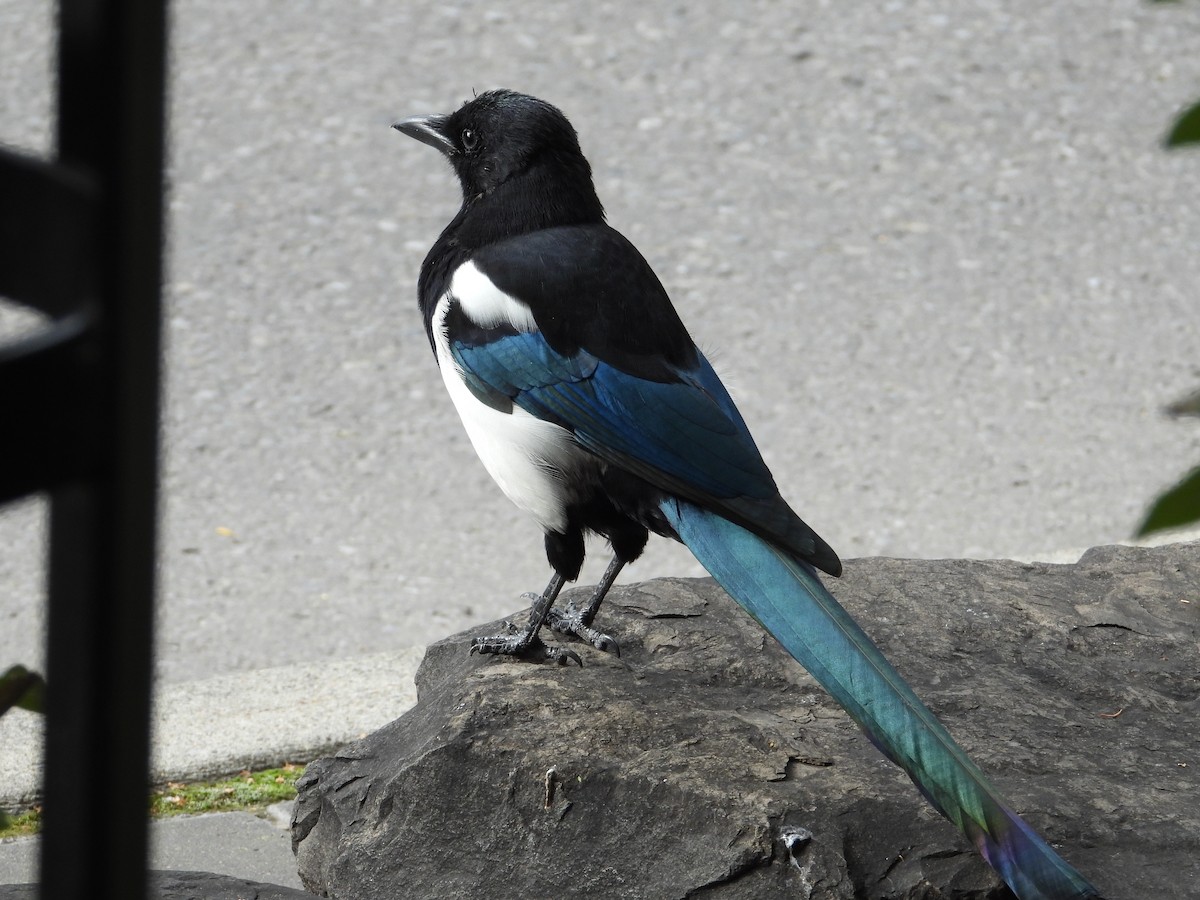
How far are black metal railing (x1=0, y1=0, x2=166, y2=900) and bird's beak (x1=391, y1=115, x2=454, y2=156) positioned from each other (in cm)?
212

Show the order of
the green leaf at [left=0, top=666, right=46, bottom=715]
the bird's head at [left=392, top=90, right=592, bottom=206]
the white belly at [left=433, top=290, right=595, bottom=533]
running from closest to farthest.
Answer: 1. the green leaf at [left=0, top=666, right=46, bottom=715]
2. the white belly at [left=433, top=290, right=595, bottom=533]
3. the bird's head at [left=392, top=90, right=592, bottom=206]

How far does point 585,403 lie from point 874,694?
65 cm

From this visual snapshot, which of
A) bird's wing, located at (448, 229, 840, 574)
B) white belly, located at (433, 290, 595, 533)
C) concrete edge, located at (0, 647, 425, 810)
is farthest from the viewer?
concrete edge, located at (0, 647, 425, 810)

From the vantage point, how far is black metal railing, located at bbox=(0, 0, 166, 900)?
600 millimetres

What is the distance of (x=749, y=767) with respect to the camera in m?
2.00

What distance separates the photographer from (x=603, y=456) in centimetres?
225

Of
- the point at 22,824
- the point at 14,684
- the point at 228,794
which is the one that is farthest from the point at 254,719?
the point at 14,684

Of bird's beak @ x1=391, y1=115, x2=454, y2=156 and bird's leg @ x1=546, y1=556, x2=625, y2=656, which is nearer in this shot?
bird's leg @ x1=546, y1=556, x2=625, y2=656

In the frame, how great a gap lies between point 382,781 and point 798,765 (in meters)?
0.55

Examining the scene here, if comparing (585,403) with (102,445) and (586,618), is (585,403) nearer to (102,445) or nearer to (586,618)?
(586,618)

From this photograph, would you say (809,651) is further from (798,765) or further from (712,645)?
(712,645)

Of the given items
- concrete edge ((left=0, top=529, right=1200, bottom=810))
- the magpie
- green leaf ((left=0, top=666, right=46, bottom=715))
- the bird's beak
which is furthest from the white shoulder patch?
green leaf ((left=0, top=666, right=46, bottom=715))

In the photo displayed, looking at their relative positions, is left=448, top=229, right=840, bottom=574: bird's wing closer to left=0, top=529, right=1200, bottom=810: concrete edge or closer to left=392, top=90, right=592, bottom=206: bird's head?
left=392, top=90, right=592, bottom=206: bird's head

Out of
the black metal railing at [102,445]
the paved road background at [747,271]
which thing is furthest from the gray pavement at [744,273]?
the black metal railing at [102,445]
